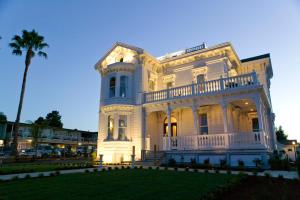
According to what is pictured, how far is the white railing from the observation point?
12.7 meters

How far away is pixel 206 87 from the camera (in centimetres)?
1534

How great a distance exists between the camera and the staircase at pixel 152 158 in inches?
602

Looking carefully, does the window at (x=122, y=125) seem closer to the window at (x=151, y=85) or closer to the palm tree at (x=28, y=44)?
the window at (x=151, y=85)

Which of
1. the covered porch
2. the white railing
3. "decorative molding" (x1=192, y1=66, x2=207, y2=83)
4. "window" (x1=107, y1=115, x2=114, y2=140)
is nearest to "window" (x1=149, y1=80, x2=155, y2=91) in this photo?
the covered porch

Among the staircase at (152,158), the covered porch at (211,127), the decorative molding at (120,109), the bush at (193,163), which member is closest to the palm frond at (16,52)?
the decorative molding at (120,109)

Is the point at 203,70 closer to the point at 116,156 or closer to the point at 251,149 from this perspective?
the point at 251,149

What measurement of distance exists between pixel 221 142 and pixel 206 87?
4130mm

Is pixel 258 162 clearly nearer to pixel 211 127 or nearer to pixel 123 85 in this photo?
pixel 211 127

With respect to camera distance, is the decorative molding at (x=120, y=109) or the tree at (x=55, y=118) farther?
the tree at (x=55, y=118)

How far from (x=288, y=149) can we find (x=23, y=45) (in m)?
38.4

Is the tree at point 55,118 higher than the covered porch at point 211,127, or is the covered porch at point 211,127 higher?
the tree at point 55,118

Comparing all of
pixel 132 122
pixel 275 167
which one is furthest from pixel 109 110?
pixel 275 167

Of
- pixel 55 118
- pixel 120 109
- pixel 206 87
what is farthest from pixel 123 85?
pixel 55 118

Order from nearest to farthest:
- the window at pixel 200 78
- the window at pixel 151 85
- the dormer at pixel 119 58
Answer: the window at pixel 200 78
the dormer at pixel 119 58
the window at pixel 151 85
